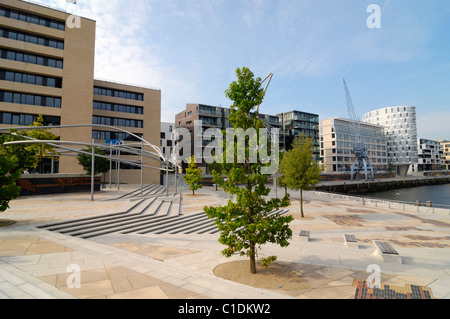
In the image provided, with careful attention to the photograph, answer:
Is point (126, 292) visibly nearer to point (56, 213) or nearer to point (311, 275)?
point (311, 275)

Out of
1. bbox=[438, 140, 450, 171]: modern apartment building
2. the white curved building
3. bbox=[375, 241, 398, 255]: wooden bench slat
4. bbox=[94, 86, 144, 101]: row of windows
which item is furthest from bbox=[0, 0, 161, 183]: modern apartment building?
bbox=[438, 140, 450, 171]: modern apartment building

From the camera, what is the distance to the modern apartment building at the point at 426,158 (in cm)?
12775

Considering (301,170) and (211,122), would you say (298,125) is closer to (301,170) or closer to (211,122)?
(211,122)

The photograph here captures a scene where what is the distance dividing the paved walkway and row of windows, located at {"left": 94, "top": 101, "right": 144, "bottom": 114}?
37.3 m

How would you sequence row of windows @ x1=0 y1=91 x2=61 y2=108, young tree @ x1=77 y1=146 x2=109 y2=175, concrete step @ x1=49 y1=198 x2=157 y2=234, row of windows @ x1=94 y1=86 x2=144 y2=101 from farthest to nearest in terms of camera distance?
1. row of windows @ x1=94 y1=86 x2=144 y2=101
2. row of windows @ x1=0 y1=91 x2=61 y2=108
3. young tree @ x1=77 y1=146 x2=109 y2=175
4. concrete step @ x1=49 y1=198 x2=157 y2=234

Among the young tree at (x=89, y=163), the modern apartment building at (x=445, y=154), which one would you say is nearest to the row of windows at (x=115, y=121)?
the young tree at (x=89, y=163)

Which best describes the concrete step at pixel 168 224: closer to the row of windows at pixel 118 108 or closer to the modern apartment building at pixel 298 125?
the row of windows at pixel 118 108

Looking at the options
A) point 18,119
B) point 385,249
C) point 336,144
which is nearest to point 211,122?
point 18,119

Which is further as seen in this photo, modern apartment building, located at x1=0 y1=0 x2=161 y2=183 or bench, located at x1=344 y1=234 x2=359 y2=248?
modern apartment building, located at x1=0 y1=0 x2=161 y2=183

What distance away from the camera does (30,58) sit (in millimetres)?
36688

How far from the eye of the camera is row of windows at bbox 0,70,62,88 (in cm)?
3488

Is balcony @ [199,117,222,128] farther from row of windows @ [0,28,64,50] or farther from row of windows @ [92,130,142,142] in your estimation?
row of windows @ [0,28,64,50]
